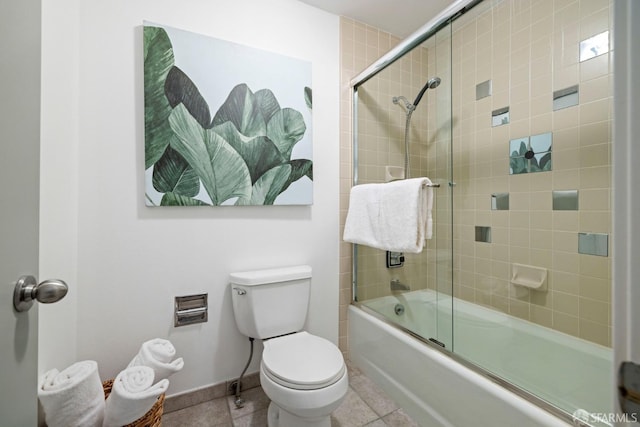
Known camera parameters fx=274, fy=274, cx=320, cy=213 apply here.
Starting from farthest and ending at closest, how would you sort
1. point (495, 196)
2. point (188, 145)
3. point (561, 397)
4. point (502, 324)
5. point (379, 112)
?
point (379, 112), point (495, 196), point (502, 324), point (188, 145), point (561, 397)

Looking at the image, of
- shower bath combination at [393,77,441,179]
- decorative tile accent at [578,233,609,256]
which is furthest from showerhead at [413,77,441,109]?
decorative tile accent at [578,233,609,256]

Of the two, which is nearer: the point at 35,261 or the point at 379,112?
the point at 35,261

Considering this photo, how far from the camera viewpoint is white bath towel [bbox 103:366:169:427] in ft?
2.96

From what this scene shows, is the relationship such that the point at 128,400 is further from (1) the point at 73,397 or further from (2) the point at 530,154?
(2) the point at 530,154

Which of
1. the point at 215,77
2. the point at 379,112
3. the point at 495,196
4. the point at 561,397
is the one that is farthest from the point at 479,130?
the point at 215,77

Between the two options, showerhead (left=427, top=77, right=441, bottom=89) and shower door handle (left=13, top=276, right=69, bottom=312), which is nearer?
shower door handle (left=13, top=276, right=69, bottom=312)

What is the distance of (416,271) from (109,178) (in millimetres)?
1670

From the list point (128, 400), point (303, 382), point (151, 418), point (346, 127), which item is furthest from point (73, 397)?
point (346, 127)

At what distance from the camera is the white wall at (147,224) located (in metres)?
1.23

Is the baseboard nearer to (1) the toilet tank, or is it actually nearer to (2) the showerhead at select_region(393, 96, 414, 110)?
(1) the toilet tank

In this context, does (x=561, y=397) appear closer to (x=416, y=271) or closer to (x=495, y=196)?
(x=416, y=271)

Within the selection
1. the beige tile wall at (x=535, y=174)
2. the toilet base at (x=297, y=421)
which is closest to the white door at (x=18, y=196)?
the toilet base at (x=297, y=421)

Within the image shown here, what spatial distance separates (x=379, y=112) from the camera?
1804mm

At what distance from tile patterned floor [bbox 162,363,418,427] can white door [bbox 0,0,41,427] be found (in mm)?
955
